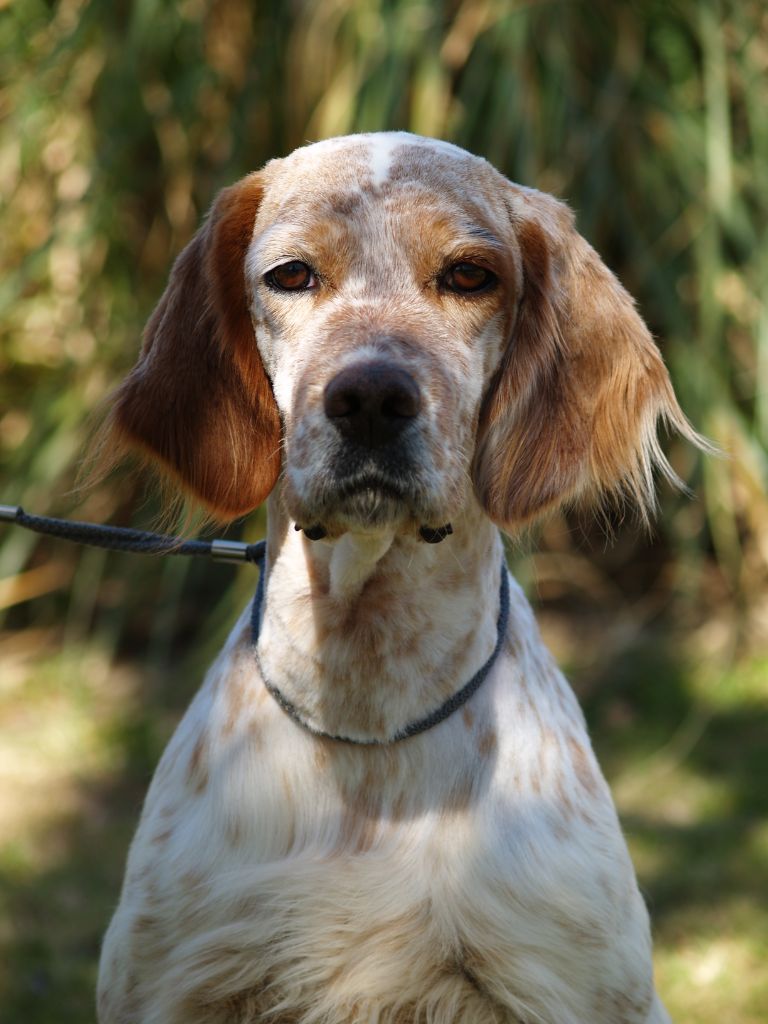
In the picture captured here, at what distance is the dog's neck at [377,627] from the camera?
6.30 feet

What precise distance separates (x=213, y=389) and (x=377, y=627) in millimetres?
430

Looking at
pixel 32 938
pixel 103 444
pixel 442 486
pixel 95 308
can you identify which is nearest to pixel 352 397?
pixel 442 486

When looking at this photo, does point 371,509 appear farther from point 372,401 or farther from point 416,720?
point 416,720

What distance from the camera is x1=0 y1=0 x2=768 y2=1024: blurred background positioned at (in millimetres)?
4086

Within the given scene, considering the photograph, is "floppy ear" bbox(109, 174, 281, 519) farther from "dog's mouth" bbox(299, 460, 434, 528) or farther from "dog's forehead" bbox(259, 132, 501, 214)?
"dog's mouth" bbox(299, 460, 434, 528)

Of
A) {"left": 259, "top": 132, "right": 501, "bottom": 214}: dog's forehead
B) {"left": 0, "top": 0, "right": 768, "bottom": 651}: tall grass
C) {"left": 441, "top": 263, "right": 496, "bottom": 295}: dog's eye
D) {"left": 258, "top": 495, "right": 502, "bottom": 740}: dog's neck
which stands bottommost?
{"left": 0, "top": 0, "right": 768, "bottom": 651}: tall grass

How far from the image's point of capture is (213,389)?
203cm

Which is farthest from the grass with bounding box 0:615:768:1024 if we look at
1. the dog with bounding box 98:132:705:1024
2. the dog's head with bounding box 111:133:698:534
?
the dog's head with bounding box 111:133:698:534

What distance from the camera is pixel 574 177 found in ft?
14.1

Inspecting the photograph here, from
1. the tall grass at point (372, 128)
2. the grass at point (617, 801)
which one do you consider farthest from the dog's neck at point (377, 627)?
the tall grass at point (372, 128)

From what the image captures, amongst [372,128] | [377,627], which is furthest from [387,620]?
[372,128]

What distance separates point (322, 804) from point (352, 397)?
0.60 meters

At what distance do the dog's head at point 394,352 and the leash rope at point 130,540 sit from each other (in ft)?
0.75

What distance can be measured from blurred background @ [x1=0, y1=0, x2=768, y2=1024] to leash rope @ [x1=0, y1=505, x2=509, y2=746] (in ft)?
5.24
